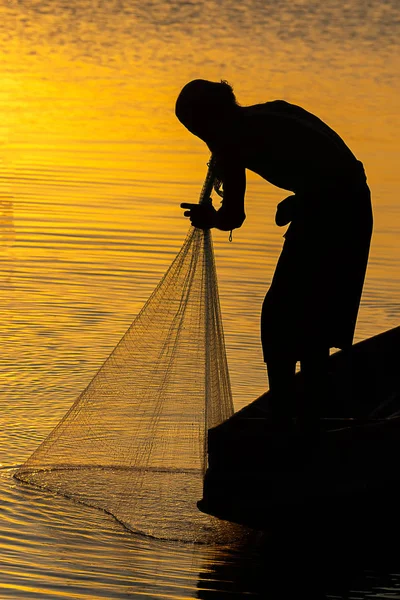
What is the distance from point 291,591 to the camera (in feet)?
24.3

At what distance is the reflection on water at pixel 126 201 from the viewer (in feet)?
25.0

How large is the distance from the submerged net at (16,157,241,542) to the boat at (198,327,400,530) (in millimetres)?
292

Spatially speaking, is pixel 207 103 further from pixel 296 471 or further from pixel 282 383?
pixel 296 471

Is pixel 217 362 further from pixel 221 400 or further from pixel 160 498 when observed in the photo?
pixel 160 498

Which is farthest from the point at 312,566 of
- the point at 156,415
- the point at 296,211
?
the point at 296,211

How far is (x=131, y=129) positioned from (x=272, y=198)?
399cm

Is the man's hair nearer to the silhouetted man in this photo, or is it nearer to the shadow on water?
the silhouetted man

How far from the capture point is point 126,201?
1717 centimetres

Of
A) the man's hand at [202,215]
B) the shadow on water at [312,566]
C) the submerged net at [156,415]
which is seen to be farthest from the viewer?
the submerged net at [156,415]

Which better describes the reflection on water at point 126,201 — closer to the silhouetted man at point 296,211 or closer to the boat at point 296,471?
the boat at point 296,471

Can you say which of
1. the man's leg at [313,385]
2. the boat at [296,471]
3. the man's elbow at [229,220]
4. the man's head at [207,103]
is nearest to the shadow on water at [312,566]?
the boat at [296,471]

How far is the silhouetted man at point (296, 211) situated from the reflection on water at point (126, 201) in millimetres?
986

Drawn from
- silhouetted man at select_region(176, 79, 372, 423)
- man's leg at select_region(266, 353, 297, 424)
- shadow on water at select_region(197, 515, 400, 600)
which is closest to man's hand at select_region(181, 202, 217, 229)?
silhouetted man at select_region(176, 79, 372, 423)

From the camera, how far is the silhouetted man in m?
7.43
